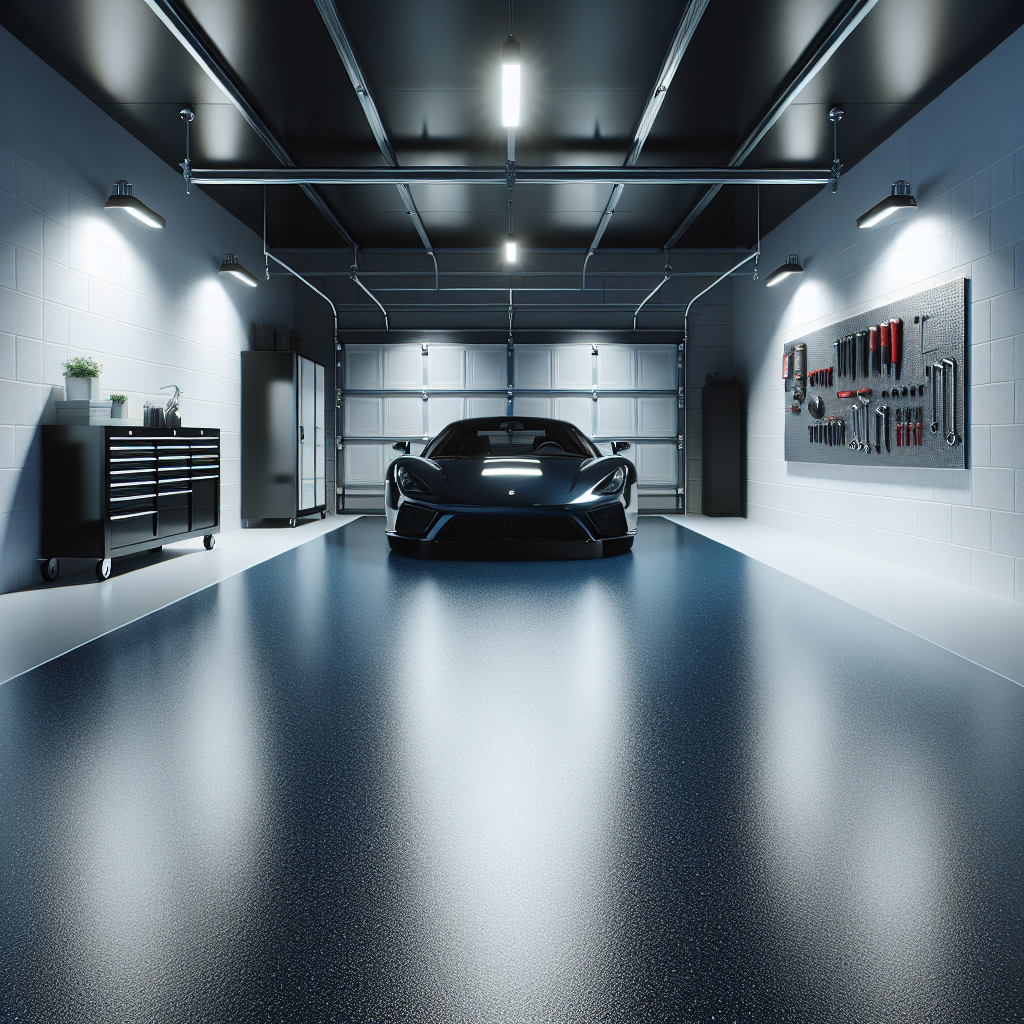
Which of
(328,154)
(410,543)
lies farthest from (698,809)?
(328,154)

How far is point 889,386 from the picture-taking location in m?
5.65

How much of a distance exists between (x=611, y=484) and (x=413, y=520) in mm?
1367

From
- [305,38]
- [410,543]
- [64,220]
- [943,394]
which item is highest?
[305,38]

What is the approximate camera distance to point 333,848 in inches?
55.3

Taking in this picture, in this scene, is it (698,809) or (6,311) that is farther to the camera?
(6,311)

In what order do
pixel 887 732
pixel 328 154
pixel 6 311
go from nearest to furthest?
pixel 887 732 < pixel 6 311 < pixel 328 154

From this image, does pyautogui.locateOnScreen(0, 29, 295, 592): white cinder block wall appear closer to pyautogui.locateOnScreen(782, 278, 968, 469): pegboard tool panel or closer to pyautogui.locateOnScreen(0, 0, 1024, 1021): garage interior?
pyautogui.locateOnScreen(0, 0, 1024, 1021): garage interior

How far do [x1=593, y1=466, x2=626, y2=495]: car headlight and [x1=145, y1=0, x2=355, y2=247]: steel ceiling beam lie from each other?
3.55 meters

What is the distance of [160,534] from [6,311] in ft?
5.67

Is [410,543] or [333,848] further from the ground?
[410,543]

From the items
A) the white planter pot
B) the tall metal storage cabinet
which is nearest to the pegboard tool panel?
the tall metal storage cabinet

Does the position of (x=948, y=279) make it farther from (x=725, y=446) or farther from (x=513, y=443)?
(x=725, y=446)

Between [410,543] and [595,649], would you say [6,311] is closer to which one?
[410,543]

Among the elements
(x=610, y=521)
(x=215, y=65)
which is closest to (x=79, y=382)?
(x=215, y=65)
